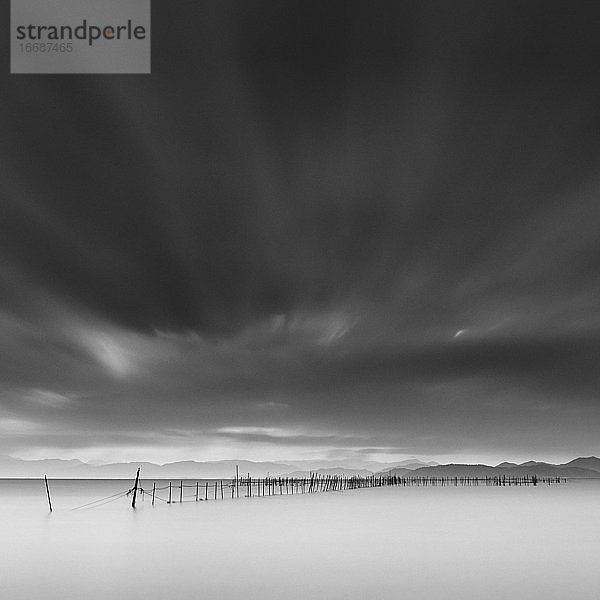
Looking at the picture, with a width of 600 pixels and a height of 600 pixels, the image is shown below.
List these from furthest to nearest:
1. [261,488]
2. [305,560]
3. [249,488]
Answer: [261,488], [249,488], [305,560]

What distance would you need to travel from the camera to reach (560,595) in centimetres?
1451

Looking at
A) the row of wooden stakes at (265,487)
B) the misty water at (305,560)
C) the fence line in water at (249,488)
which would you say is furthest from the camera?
the row of wooden stakes at (265,487)

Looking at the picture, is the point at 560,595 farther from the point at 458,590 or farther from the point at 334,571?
the point at 334,571

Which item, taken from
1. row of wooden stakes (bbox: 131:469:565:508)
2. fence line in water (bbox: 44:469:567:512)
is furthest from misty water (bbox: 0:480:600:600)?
row of wooden stakes (bbox: 131:469:565:508)

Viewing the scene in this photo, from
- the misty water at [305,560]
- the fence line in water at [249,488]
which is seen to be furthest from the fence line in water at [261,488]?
the misty water at [305,560]

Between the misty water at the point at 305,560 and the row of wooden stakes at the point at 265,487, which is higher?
the misty water at the point at 305,560

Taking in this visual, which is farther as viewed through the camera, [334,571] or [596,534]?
[596,534]

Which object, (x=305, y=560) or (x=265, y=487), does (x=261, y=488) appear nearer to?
(x=265, y=487)

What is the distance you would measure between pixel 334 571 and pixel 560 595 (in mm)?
5289

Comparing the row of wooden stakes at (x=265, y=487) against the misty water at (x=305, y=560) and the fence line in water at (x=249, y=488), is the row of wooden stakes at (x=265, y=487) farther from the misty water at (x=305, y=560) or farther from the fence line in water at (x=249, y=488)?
the misty water at (x=305, y=560)

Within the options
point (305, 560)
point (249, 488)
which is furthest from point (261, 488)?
point (305, 560)

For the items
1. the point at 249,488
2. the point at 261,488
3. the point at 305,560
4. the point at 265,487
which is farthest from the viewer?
the point at 265,487

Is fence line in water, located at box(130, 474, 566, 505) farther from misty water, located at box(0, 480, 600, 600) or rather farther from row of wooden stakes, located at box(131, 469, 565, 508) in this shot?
misty water, located at box(0, 480, 600, 600)

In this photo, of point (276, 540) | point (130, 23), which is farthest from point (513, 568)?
point (130, 23)
